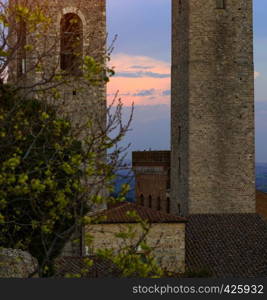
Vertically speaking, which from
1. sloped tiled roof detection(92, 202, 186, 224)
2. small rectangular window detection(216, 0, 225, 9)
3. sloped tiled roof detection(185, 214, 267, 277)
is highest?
small rectangular window detection(216, 0, 225, 9)

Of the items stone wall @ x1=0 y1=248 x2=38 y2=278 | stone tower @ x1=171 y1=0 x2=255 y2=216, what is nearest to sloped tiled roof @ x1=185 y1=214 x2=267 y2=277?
stone tower @ x1=171 y1=0 x2=255 y2=216

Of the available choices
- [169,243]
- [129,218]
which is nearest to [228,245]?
[169,243]

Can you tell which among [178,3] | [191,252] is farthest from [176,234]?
[178,3]

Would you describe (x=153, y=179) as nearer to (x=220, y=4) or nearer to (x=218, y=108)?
(x=218, y=108)

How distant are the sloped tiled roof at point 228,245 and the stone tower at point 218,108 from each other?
0.76 meters

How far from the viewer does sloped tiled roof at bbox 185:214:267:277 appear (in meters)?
25.3

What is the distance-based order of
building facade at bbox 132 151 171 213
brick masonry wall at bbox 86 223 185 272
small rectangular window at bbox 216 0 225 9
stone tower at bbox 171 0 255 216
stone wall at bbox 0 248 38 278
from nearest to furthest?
stone wall at bbox 0 248 38 278, brick masonry wall at bbox 86 223 185 272, stone tower at bbox 171 0 255 216, small rectangular window at bbox 216 0 225 9, building facade at bbox 132 151 171 213

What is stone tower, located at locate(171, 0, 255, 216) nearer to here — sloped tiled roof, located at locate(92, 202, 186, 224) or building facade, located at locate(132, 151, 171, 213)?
building facade, located at locate(132, 151, 171, 213)

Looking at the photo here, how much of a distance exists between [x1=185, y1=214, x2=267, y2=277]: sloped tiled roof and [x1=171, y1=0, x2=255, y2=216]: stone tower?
76 cm

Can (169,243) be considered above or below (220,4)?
below

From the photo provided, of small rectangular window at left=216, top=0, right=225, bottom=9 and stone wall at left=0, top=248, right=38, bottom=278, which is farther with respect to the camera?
small rectangular window at left=216, top=0, right=225, bottom=9

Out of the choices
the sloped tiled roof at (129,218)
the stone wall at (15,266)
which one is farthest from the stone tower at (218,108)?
the stone wall at (15,266)

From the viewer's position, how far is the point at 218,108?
30.2 meters

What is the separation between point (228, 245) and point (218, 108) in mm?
6210
